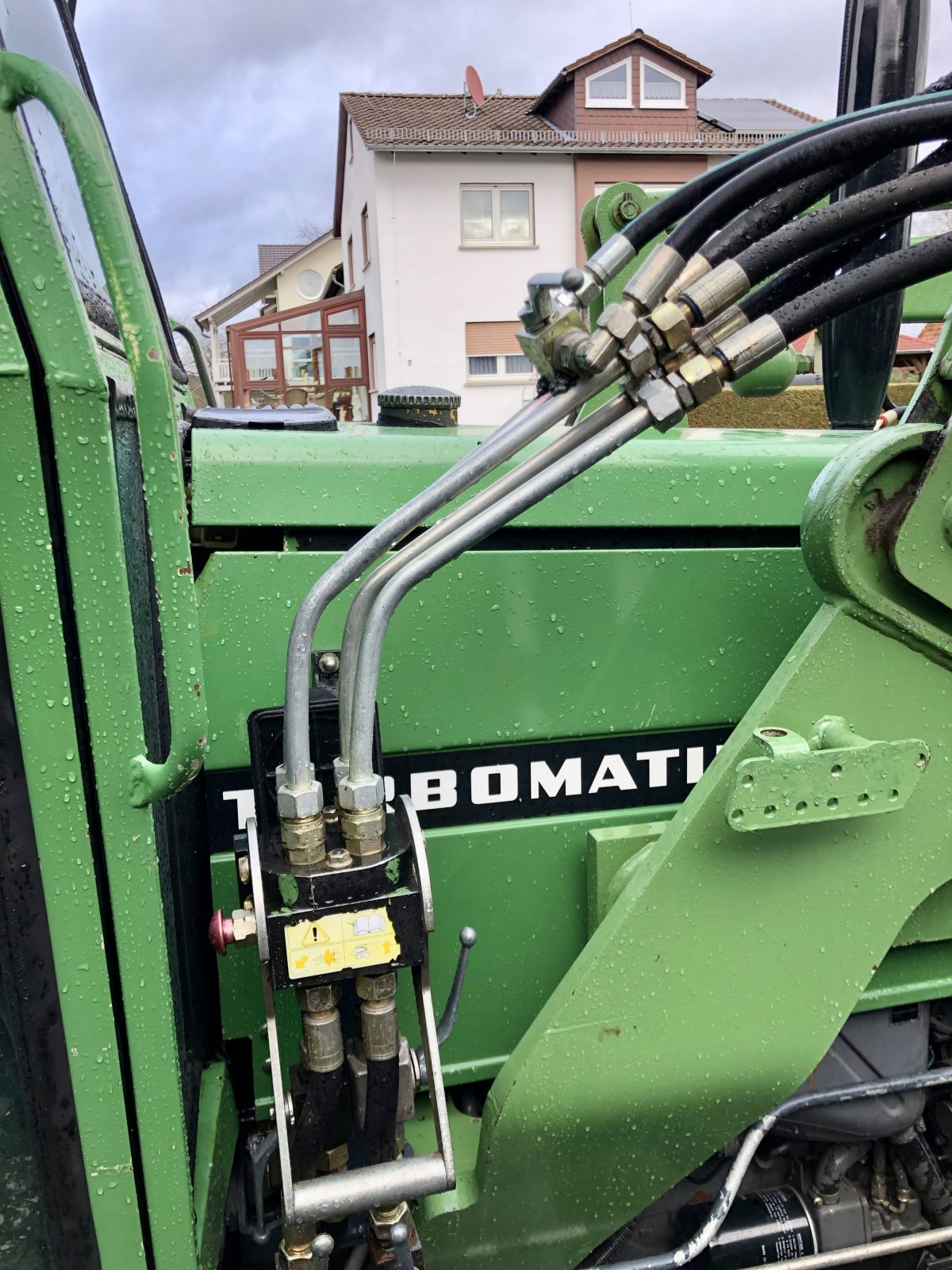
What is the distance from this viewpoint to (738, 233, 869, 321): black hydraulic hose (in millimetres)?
1179

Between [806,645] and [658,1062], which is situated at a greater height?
[806,645]

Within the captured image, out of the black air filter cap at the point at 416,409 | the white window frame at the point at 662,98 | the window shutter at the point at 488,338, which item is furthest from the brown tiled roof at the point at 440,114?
the black air filter cap at the point at 416,409

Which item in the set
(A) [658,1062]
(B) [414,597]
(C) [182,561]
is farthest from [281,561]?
(A) [658,1062]

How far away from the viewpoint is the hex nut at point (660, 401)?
107 centimetres

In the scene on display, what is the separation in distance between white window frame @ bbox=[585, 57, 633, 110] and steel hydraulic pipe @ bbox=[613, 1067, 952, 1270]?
20.1 metres

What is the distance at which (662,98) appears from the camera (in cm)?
1870

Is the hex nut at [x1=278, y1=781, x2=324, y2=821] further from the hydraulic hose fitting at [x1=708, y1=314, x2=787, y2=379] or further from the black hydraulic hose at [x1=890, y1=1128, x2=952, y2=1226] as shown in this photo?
the black hydraulic hose at [x1=890, y1=1128, x2=952, y2=1226]

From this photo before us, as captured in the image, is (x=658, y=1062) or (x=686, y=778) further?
(x=686, y=778)

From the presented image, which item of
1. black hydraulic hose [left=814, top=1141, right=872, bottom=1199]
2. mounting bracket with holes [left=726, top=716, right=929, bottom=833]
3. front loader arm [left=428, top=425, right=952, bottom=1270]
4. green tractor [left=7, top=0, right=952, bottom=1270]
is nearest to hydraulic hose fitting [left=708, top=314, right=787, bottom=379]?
green tractor [left=7, top=0, right=952, bottom=1270]

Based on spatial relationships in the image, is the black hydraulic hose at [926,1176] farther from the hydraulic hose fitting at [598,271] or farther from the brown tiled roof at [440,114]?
the brown tiled roof at [440,114]

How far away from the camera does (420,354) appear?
55.9 feet

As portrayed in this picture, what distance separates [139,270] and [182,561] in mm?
273

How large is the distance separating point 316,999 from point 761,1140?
36.3 inches

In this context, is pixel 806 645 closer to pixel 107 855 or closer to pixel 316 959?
pixel 316 959
